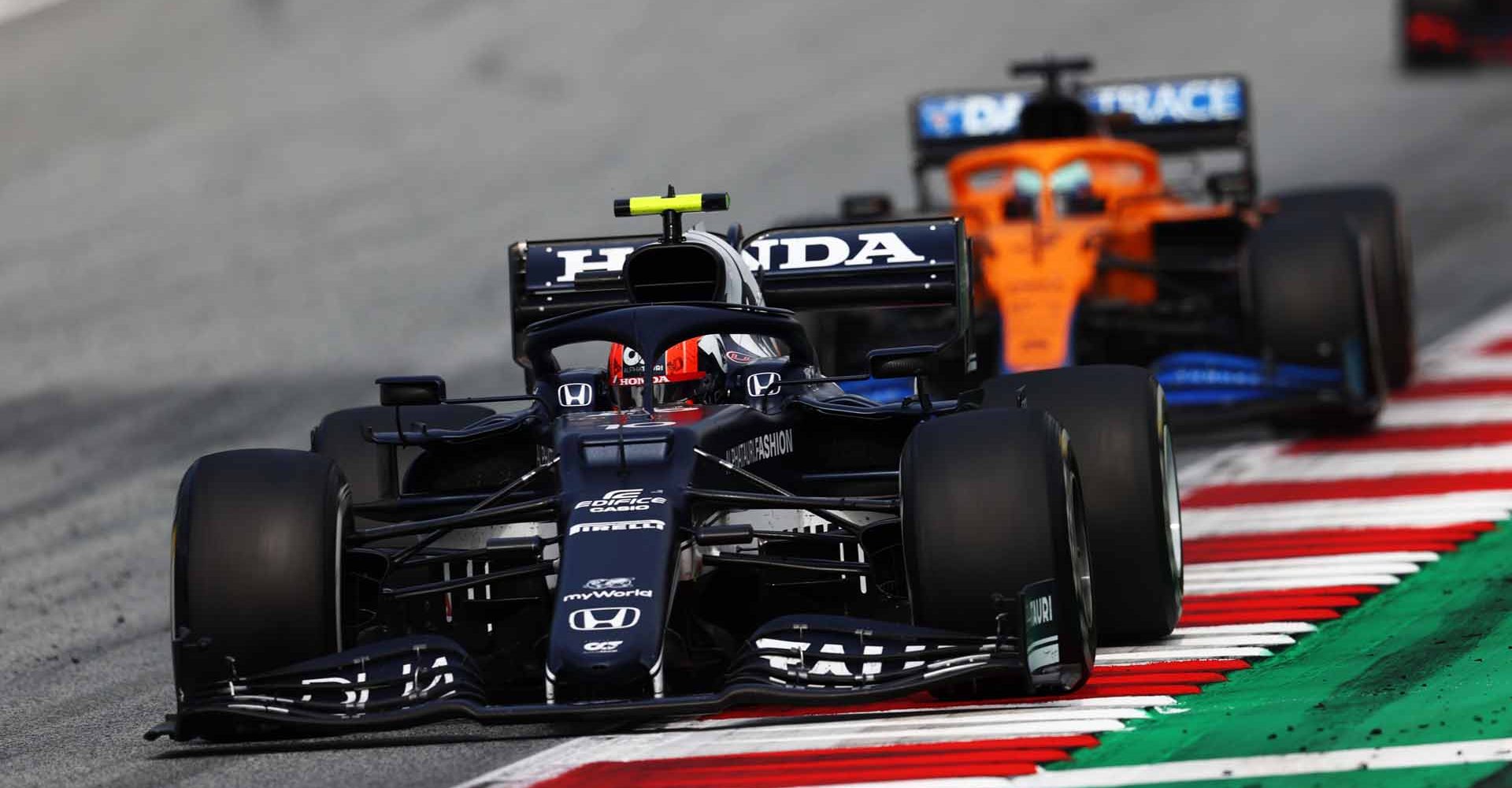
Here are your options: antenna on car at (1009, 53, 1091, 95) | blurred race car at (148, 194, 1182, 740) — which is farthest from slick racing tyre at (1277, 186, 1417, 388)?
blurred race car at (148, 194, 1182, 740)

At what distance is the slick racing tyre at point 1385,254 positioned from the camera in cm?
1814

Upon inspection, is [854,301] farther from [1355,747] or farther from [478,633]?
[1355,747]

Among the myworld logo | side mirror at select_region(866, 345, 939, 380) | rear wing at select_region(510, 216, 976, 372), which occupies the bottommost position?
the myworld logo

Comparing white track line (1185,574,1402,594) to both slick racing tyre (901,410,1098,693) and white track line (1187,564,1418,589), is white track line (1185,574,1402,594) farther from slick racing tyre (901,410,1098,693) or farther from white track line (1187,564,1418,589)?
slick racing tyre (901,410,1098,693)

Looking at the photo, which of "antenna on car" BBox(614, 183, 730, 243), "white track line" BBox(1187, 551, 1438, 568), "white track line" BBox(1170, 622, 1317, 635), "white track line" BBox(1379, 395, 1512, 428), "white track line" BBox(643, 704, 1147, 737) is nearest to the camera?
"white track line" BBox(643, 704, 1147, 737)

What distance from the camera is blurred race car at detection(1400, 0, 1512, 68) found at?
112 ft

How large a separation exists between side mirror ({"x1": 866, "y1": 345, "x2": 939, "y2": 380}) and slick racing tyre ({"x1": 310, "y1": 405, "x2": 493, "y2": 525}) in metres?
2.29

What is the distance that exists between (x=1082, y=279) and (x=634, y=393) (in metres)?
7.09

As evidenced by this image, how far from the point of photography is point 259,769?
27.9 feet

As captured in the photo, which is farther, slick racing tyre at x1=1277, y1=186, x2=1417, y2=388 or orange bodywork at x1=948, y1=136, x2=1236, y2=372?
slick racing tyre at x1=1277, y1=186, x2=1417, y2=388

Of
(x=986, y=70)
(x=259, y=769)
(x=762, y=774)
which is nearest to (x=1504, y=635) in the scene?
(x=762, y=774)

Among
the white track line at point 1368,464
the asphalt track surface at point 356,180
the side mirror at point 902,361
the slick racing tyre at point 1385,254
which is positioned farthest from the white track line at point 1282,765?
the slick racing tyre at point 1385,254

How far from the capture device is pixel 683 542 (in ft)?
28.8

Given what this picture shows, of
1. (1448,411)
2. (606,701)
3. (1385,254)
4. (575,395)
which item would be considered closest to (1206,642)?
(575,395)
